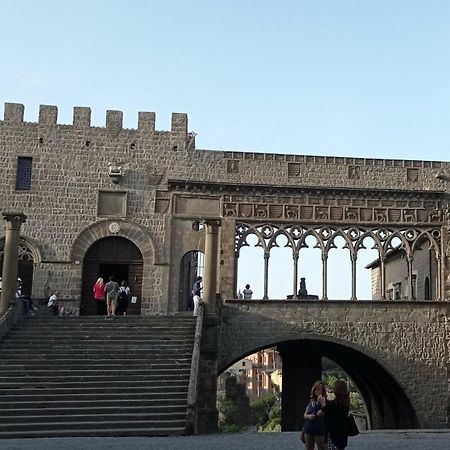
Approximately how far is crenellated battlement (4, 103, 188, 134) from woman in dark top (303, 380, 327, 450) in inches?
686

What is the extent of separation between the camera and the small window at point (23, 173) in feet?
81.5

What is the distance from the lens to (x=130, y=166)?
2503cm

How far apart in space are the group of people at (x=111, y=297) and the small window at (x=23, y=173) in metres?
4.25

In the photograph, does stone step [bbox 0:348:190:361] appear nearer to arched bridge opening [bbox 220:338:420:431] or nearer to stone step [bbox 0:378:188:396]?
stone step [bbox 0:378:188:396]

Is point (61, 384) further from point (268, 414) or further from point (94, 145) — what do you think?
point (268, 414)

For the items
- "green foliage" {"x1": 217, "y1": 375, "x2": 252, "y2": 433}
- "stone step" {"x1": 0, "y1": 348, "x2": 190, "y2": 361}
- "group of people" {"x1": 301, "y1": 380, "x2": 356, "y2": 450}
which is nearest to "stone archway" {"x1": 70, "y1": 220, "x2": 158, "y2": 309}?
"stone step" {"x1": 0, "y1": 348, "x2": 190, "y2": 361}

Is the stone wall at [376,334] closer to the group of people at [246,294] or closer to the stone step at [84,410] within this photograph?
the group of people at [246,294]

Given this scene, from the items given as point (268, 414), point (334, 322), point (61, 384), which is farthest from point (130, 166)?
point (268, 414)

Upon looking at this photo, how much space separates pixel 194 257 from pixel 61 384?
48.5ft

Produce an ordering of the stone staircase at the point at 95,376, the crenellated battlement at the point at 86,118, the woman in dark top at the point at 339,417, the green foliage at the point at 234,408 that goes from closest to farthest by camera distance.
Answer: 1. the woman in dark top at the point at 339,417
2. the stone staircase at the point at 95,376
3. the crenellated battlement at the point at 86,118
4. the green foliage at the point at 234,408

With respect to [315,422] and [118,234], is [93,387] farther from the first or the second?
[118,234]

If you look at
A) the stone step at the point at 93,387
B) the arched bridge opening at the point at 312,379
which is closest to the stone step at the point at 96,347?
the stone step at the point at 93,387

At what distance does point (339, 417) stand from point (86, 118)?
18863 millimetres

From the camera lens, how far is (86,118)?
2525cm
